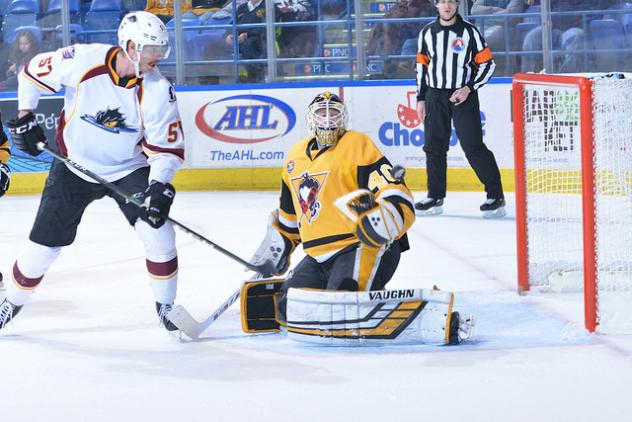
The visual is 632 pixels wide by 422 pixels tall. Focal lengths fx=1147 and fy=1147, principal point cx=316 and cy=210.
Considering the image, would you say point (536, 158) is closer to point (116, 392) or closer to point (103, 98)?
point (103, 98)

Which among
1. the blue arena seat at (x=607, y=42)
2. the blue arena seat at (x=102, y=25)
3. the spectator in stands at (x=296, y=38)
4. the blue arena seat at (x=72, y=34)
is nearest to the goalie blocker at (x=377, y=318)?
the blue arena seat at (x=607, y=42)

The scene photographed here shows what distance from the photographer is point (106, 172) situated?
12.3 ft

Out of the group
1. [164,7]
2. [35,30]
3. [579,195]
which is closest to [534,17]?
[164,7]

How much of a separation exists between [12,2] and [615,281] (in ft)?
19.6

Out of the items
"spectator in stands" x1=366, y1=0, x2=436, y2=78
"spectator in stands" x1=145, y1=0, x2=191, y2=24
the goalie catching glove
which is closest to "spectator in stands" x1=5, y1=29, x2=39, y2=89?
"spectator in stands" x1=145, y1=0, x2=191, y2=24

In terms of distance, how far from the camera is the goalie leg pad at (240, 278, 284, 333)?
373 cm

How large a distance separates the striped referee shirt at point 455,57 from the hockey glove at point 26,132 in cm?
324

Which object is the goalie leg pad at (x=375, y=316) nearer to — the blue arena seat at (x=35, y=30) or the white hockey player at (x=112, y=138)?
the white hockey player at (x=112, y=138)

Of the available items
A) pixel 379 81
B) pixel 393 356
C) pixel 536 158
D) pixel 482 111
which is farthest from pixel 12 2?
pixel 393 356

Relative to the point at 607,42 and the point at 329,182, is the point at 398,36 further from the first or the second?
the point at 329,182

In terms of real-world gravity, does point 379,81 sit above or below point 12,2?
below

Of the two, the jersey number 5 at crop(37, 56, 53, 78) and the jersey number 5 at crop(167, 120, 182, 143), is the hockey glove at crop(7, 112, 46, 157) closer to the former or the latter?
the jersey number 5 at crop(37, 56, 53, 78)

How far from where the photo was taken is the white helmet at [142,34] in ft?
11.6

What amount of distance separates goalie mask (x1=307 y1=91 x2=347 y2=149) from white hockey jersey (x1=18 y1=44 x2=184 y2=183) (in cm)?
43
